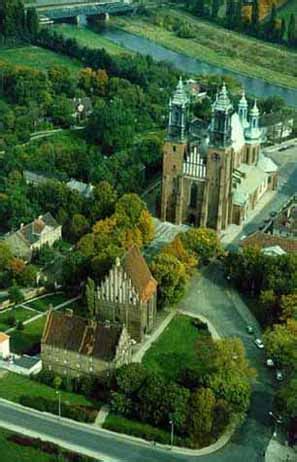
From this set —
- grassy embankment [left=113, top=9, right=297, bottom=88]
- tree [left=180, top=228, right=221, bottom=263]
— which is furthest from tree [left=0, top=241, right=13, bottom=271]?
grassy embankment [left=113, top=9, right=297, bottom=88]

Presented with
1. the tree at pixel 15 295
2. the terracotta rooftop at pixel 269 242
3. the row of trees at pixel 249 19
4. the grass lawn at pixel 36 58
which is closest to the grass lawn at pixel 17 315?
the tree at pixel 15 295

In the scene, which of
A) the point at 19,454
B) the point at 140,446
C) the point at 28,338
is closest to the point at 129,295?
the point at 28,338

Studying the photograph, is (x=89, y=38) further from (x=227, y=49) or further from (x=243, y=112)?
(x=243, y=112)

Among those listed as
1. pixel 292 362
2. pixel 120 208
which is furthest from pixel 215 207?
pixel 292 362

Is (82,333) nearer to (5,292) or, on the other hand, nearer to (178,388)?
(178,388)

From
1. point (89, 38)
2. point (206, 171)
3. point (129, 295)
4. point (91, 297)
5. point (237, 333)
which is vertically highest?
point (206, 171)

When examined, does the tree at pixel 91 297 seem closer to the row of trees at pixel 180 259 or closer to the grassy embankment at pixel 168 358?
the grassy embankment at pixel 168 358
